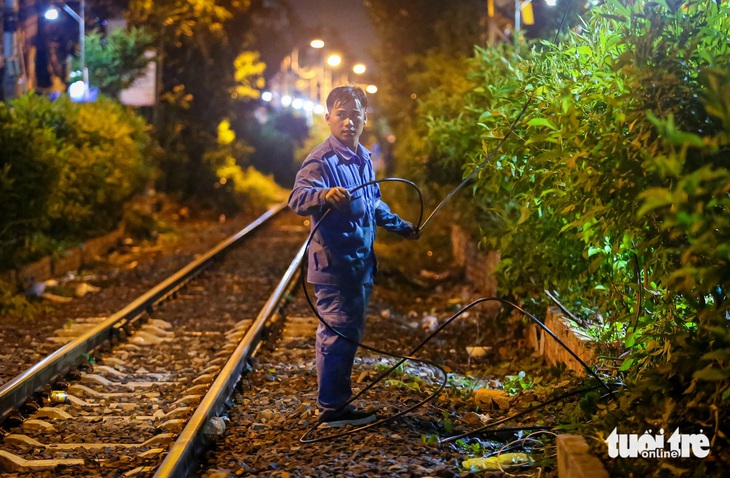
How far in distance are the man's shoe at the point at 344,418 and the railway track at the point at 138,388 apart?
29.8 inches

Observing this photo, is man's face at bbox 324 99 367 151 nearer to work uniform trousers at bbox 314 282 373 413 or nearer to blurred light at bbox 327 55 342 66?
work uniform trousers at bbox 314 282 373 413

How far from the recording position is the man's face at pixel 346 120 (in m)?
5.53

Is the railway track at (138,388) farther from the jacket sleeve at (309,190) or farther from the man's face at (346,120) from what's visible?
the man's face at (346,120)

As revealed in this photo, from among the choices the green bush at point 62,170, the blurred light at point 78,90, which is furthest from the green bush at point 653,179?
the blurred light at point 78,90

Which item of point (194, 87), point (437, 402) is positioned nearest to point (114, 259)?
point (437, 402)

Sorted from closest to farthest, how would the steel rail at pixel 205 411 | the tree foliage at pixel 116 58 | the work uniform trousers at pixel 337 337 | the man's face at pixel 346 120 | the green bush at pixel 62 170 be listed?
the steel rail at pixel 205 411 < the work uniform trousers at pixel 337 337 < the man's face at pixel 346 120 < the green bush at pixel 62 170 < the tree foliage at pixel 116 58

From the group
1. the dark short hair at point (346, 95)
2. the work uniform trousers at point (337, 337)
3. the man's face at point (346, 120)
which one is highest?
the dark short hair at point (346, 95)

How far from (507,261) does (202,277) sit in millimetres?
6765

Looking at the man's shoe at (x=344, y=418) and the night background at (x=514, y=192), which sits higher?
the night background at (x=514, y=192)

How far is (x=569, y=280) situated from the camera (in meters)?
7.11

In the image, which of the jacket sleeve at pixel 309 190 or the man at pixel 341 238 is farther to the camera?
the man at pixel 341 238

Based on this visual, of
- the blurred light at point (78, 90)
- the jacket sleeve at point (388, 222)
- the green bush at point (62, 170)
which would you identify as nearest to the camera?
the jacket sleeve at point (388, 222)

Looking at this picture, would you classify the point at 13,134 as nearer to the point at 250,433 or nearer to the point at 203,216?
the point at 250,433

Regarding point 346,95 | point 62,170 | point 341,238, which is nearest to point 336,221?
point 341,238
